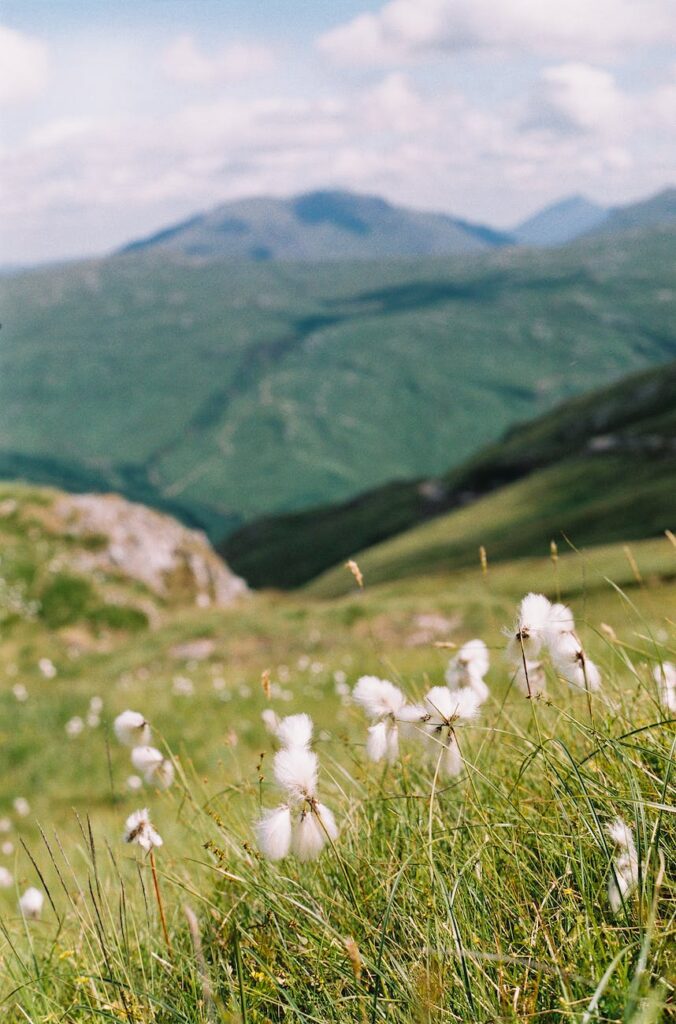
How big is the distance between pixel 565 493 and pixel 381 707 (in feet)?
288

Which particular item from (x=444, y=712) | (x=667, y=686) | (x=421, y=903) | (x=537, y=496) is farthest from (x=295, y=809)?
(x=537, y=496)

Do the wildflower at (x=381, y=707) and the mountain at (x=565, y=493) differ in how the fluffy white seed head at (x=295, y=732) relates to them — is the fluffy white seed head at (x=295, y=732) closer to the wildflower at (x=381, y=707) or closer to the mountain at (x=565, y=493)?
the wildflower at (x=381, y=707)

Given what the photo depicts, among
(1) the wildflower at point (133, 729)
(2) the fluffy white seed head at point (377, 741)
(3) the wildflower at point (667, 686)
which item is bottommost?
(3) the wildflower at point (667, 686)

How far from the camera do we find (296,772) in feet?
8.23

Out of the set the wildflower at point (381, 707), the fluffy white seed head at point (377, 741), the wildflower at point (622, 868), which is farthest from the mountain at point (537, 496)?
the wildflower at point (622, 868)

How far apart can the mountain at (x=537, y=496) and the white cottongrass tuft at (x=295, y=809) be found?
2227 inches

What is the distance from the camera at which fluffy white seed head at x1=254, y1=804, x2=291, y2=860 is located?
8.21ft

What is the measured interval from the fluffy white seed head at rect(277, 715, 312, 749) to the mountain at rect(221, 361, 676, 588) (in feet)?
185

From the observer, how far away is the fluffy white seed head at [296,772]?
2.51 meters

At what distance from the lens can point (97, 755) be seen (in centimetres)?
1351

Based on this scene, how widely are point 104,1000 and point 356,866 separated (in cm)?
94

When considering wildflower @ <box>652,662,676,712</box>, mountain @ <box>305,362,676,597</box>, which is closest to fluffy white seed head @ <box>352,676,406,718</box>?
wildflower @ <box>652,662,676,712</box>

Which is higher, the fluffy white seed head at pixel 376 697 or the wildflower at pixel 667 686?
the fluffy white seed head at pixel 376 697

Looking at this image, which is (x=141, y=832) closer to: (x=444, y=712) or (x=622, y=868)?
(x=444, y=712)
